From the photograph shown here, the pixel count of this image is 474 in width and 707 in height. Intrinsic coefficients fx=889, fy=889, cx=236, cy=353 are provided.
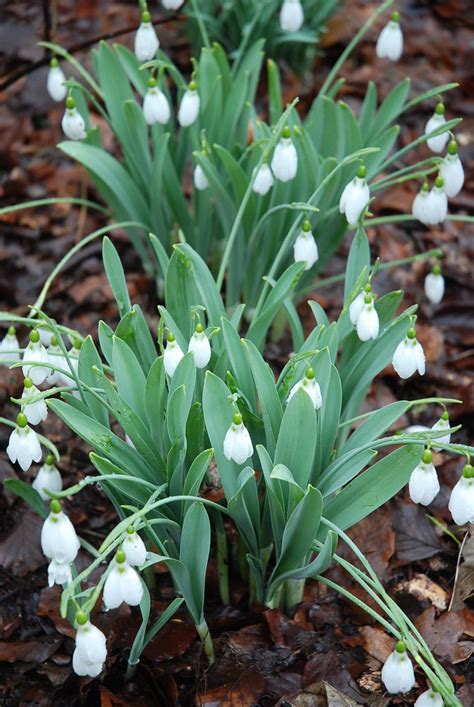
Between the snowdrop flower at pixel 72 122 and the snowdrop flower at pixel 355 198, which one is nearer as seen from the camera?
the snowdrop flower at pixel 355 198

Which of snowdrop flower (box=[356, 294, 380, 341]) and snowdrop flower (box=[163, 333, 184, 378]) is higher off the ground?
snowdrop flower (box=[163, 333, 184, 378])

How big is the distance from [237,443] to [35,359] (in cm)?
→ 50

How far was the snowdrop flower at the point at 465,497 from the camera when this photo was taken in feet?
5.64

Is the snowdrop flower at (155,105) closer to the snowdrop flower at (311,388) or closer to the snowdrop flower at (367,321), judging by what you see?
the snowdrop flower at (367,321)

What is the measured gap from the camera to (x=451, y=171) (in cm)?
231

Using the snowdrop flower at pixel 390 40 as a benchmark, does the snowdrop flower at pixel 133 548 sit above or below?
below

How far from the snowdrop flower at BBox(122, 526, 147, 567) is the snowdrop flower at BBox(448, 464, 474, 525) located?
614 millimetres

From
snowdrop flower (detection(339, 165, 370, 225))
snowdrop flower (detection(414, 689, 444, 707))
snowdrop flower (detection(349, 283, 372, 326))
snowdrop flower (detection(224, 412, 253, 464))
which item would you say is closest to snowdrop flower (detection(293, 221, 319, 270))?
snowdrop flower (detection(339, 165, 370, 225))

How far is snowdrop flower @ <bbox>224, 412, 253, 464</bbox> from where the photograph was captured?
173 centimetres

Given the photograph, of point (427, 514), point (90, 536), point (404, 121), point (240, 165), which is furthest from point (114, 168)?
point (404, 121)

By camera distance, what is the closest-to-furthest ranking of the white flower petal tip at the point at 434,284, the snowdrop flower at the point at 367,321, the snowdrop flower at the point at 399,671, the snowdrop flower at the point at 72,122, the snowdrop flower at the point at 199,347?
the snowdrop flower at the point at 399,671, the snowdrop flower at the point at 199,347, the snowdrop flower at the point at 367,321, the snowdrop flower at the point at 72,122, the white flower petal tip at the point at 434,284

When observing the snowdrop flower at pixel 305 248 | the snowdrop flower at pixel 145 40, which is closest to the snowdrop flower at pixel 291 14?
the snowdrop flower at pixel 145 40

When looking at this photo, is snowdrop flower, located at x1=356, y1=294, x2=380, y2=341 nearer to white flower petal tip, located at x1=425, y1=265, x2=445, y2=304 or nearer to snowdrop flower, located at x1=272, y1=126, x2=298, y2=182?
snowdrop flower, located at x1=272, y1=126, x2=298, y2=182

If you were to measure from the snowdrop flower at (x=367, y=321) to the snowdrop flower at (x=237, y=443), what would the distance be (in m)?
0.42
